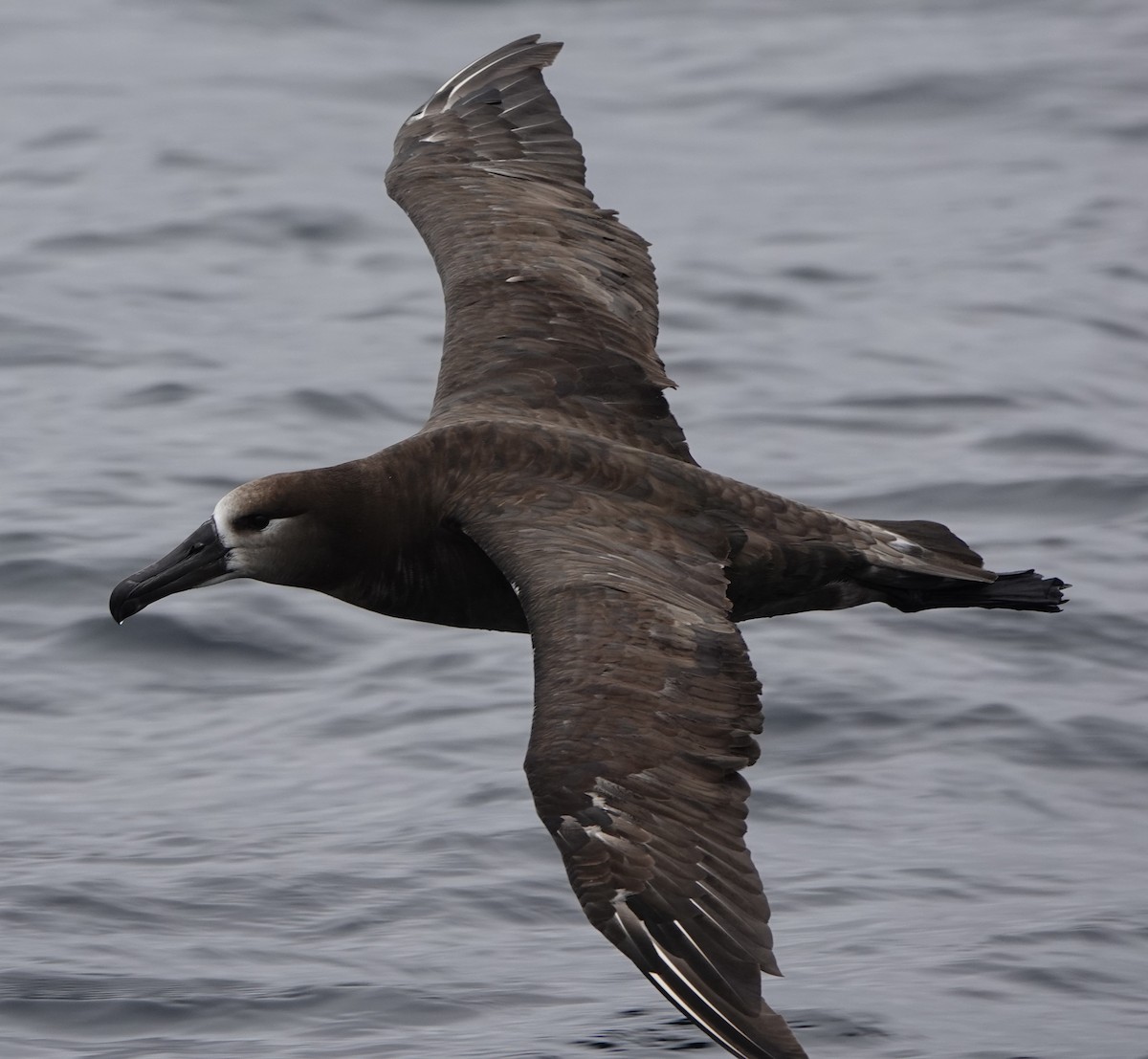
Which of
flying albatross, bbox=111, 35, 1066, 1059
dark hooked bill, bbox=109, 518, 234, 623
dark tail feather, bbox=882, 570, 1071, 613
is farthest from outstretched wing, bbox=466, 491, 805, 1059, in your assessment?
dark tail feather, bbox=882, 570, 1071, 613

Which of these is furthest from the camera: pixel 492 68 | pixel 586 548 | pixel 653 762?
pixel 492 68

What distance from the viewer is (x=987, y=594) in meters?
10.2

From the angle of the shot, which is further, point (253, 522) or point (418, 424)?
point (418, 424)

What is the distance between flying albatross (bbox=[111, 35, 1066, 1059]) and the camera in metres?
7.71

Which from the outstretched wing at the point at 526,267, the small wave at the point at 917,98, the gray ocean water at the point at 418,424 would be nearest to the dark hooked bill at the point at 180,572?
the outstretched wing at the point at 526,267

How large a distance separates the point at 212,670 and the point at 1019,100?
43.6ft

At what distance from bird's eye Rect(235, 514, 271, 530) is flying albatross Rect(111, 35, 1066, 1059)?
11 millimetres

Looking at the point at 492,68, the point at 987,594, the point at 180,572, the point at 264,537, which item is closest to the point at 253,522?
the point at 264,537

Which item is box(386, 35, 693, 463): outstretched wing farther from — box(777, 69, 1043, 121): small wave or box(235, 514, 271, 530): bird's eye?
box(777, 69, 1043, 121): small wave

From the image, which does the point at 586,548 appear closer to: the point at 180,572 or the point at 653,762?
the point at 653,762

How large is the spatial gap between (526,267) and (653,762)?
12.2 ft

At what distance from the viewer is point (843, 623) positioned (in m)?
12.8

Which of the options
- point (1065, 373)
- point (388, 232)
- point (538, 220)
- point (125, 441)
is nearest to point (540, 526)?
point (538, 220)

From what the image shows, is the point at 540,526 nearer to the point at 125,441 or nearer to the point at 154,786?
the point at 154,786
